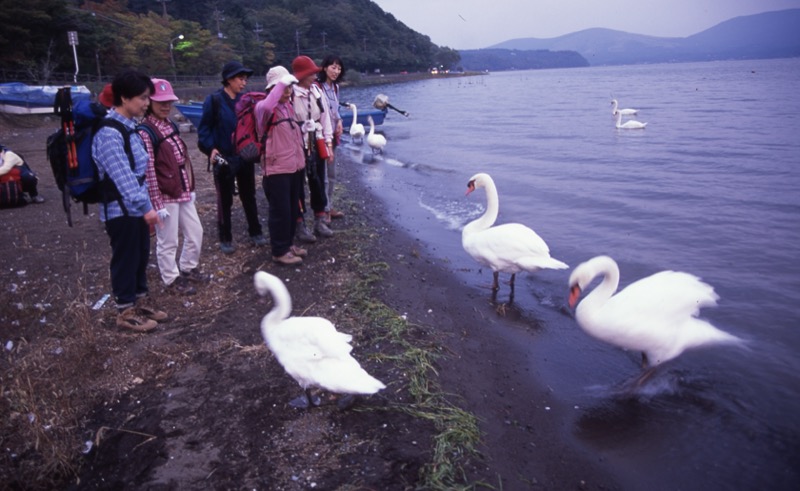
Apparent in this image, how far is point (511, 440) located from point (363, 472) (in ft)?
3.78

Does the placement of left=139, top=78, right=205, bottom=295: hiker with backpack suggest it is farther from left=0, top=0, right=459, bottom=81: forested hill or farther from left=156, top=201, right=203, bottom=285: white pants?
left=0, top=0, right=459, bottom=81: forested hill

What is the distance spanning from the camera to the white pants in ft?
16.8

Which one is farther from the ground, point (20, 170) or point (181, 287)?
point (20, 170)

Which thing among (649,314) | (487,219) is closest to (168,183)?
(487,219)

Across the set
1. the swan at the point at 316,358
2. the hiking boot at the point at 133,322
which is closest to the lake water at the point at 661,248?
the swan at the point at 316,358

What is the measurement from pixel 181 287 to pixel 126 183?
1.68 m

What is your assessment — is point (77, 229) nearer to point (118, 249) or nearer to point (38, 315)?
point (38, 315)

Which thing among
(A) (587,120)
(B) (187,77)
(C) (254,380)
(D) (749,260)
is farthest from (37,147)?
(B) (187,77)

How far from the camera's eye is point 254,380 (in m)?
3.98

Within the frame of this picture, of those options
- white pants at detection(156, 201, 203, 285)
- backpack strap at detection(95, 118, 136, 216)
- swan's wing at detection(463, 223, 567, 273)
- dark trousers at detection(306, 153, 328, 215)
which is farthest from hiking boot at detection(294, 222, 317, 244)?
backpack strap at detection(95, 118, 136, 216)

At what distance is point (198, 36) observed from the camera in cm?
5322

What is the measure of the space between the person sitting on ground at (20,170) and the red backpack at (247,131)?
5.98 meters

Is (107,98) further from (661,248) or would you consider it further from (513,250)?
(661,248)

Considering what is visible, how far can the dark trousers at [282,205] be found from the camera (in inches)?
227
